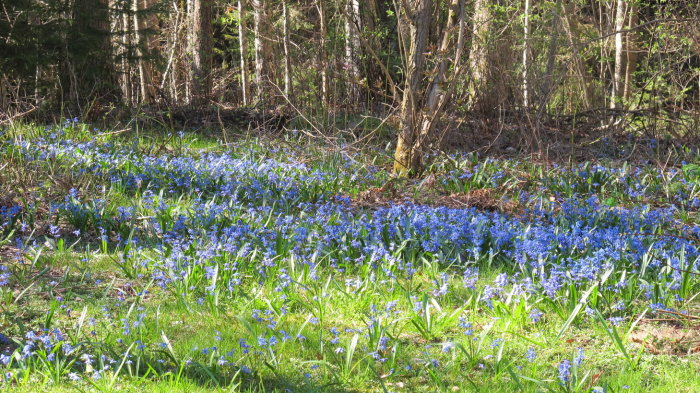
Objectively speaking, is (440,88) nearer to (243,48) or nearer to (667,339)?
(667,339)

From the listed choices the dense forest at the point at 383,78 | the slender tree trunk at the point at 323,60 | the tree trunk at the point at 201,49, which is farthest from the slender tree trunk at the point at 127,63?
the slender tree trunk at the point at 323,60

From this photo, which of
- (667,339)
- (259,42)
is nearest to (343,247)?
(667,339)

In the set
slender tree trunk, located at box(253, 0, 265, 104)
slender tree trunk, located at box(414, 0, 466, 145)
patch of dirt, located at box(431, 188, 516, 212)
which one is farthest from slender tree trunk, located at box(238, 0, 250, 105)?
patch of dirt, located at box(431, 188, 516, 212)

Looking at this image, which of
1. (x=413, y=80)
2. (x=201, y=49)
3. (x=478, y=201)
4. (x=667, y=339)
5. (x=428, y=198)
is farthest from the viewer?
(x=201, y=49)

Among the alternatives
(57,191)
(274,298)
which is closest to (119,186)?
(57,191)

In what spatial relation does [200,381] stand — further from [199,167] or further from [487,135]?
[487,135]

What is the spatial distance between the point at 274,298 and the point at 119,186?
3011 mm

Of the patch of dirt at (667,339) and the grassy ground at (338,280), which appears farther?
the patch of dirt at (667,339)

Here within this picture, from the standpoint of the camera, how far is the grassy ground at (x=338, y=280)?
3.20 metres

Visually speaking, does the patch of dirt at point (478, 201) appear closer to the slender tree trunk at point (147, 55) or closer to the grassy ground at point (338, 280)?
the grassy ground at point (338, 280)

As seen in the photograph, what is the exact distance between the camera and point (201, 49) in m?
13.8

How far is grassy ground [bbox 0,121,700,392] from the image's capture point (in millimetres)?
3199

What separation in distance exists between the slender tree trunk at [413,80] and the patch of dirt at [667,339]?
4026 millimetres

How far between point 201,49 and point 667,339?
1154 cm
